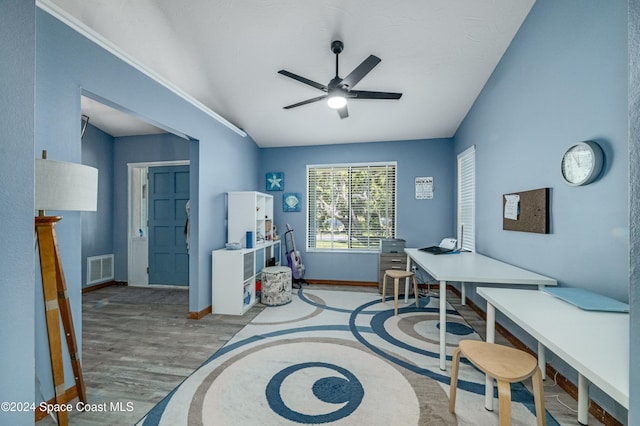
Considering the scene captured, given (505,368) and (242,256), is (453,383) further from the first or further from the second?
(242,256)

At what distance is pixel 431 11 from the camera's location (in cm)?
227

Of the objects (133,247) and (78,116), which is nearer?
(78,116)

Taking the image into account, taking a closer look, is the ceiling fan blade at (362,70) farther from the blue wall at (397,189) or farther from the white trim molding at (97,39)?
the blue wall at (397,189)

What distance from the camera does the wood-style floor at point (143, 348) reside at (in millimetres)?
1719

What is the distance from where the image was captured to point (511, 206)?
2582mm

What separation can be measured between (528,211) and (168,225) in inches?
195

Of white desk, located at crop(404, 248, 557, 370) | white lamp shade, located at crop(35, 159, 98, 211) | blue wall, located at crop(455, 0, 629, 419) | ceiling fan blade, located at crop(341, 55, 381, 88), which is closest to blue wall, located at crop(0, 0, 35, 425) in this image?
white lamp shade, located at crop(35, 159, 98, 211)

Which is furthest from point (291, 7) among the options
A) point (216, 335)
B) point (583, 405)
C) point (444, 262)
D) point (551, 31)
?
point (583, 405)

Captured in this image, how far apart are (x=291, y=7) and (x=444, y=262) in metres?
2.73

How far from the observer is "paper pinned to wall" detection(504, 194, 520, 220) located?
2.50 meters

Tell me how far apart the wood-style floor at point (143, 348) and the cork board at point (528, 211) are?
1167mm

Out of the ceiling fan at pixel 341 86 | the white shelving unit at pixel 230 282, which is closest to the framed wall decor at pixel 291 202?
the white shelving unit at pixel 230 282

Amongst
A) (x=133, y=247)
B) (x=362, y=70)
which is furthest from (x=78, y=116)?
(x=133, y=247)

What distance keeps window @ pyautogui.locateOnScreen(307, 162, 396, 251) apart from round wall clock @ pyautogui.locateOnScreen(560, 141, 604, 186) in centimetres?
281
